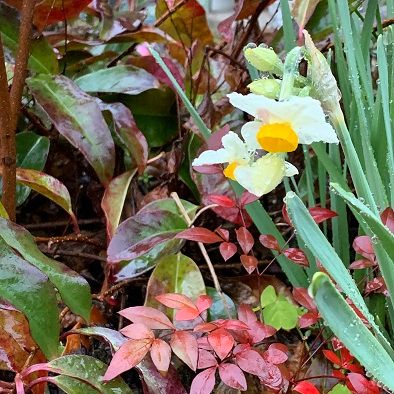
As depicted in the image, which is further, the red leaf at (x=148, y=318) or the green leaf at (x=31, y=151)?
the green leaf at (x=31, y=151)

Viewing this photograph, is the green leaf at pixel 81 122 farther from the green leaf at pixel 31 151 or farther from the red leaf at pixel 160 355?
the red leaf at pixel 160 355

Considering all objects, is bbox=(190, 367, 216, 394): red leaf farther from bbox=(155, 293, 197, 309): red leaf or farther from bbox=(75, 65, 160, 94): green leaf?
bbox=(75, 65, 160, 94): green leaf

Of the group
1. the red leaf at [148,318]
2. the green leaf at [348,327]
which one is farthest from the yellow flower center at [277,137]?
the red leaf at [148,318]

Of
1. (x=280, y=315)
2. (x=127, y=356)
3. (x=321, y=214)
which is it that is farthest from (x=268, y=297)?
(x=127, y=356)

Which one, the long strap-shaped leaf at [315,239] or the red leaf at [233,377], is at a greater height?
the long strap-shaped leaf at [315,239]

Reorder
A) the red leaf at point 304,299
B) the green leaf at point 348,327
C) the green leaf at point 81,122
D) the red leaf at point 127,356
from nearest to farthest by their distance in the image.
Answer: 1. the green leaf at point 348,327
2. the red leaf at point 127,356
3. the red leaf at point 304,299
4. the green leaf at point 81,122

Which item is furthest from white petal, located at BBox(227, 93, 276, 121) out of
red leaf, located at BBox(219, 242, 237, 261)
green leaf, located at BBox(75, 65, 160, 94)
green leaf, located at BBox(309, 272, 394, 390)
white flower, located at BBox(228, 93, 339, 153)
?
green leaf, located at BBox(75, 65, 160, 94)

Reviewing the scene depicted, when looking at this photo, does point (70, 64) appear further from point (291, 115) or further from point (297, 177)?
point (291, 115)
